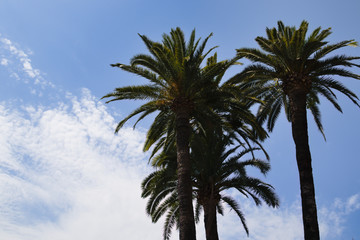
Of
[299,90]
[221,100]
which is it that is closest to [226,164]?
[221,100]

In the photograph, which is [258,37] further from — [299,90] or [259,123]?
[259,123]

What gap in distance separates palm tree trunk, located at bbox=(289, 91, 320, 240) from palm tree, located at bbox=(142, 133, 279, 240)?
166 inches

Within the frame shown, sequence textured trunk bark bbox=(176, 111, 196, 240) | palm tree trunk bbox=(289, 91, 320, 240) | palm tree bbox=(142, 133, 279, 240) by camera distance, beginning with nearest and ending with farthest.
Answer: palm tree trunk bbox=(289, 91, 320, 240) → textured trunk bark bbox=(176, 111, 196, 240) → palm tree bbox=(142, 133, 279, 240)

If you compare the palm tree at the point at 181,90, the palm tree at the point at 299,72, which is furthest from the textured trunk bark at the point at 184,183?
the palm tree at the point at 299,72

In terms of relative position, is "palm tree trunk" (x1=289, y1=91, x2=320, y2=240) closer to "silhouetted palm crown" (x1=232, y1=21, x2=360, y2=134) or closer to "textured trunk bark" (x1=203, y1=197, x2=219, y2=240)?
"silhouetted palm crown" (x1=232, y1=21, x2=360, y2=134)

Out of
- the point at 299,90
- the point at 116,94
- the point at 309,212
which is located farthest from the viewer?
the point at 116,94

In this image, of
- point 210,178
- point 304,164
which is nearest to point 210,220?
point 210,178

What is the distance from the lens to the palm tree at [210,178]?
19.6 m

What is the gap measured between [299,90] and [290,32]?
3.93m

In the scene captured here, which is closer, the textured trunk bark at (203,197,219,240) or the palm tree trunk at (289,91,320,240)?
the palm tree trunk at (289,91,320,240)

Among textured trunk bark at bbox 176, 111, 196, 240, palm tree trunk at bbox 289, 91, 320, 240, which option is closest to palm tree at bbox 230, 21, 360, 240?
palm tree trunk at bbox 289, 91, 320, 240

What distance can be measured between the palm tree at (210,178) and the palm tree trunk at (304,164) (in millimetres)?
4209

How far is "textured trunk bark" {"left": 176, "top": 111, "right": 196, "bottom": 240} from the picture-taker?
14.3 meters

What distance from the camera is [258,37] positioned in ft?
56.6
